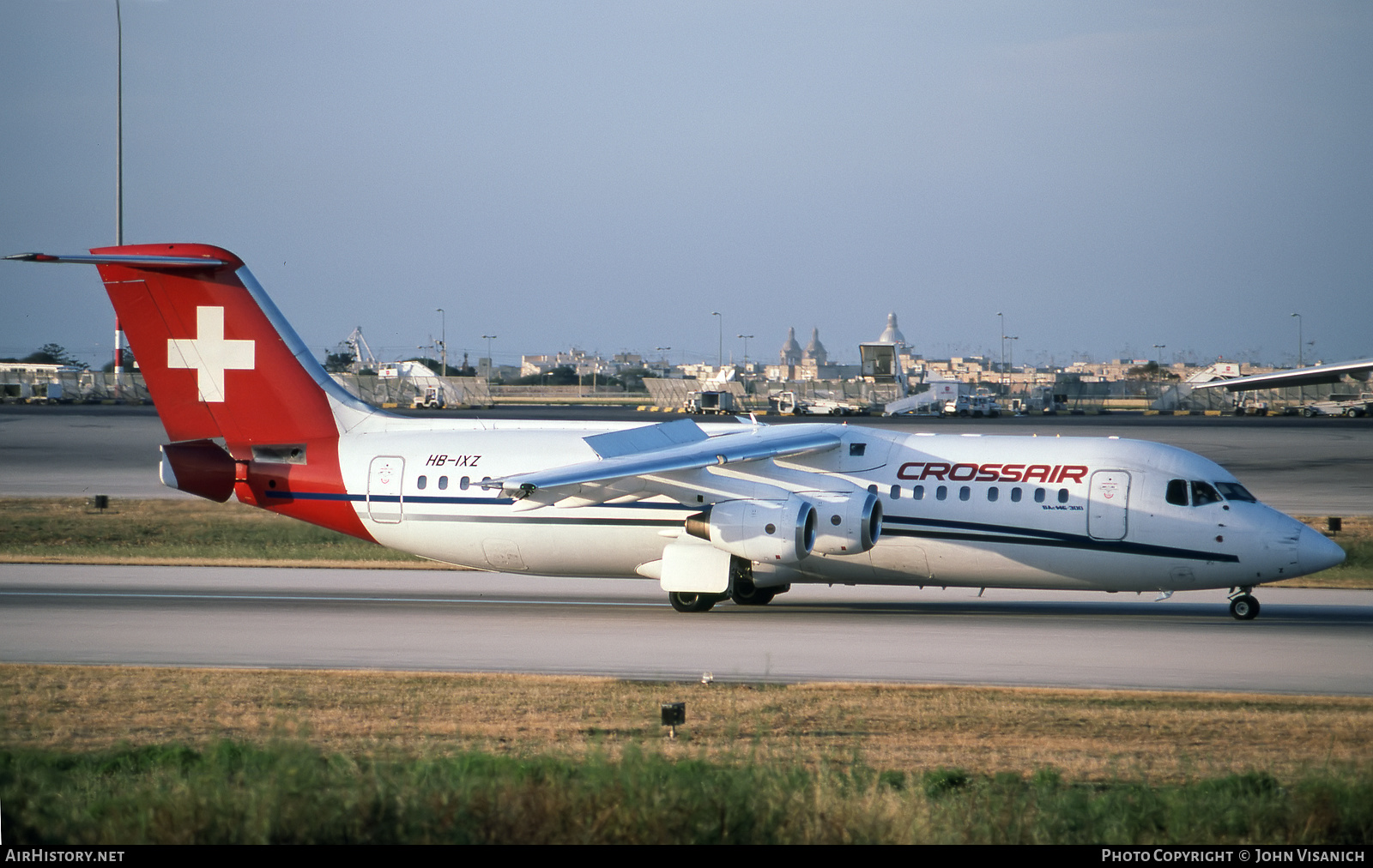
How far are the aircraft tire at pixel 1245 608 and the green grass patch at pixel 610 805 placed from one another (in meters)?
11.1

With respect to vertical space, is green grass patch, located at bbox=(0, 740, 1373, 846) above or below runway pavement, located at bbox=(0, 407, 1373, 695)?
above

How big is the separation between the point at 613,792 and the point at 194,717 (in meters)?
6.80

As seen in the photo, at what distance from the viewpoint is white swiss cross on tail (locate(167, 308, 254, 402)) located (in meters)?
22.6

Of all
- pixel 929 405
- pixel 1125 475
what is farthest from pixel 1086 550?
pixel 929 405

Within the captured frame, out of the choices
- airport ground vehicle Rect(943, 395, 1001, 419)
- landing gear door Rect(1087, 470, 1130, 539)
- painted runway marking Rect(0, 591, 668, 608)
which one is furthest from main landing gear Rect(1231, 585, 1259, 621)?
airport ground vehicle Rect(943, 395, 1001, 419)

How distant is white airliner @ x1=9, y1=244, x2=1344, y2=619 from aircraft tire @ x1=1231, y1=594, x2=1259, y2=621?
31mm

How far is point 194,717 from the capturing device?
12.9m

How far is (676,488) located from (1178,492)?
8.17 metres

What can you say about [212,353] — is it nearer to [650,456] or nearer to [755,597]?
[650,456]

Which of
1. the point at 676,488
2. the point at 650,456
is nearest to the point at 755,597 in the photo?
the point at 676,488

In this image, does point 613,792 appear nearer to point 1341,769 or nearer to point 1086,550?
point 1341,769

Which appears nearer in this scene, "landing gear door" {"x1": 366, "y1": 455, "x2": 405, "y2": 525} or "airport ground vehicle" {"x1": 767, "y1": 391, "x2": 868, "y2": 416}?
"landing gear door" {"x1": 366, "y1": 455, "x2": 405, "y2": 525}

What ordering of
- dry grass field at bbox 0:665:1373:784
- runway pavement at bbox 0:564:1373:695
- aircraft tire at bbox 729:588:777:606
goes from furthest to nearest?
aircraft tire at bbox 729:588:777:606, runway pavement at bbox 0:564:1373:695, dry grass field at bbox 0:665:1373:784

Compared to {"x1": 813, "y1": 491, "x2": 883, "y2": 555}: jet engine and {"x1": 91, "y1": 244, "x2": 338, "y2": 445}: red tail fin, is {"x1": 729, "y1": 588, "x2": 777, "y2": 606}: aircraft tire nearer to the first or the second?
{"x1": 813, "y1": 491, "x2": 883, "y2": 555}: jet engine
